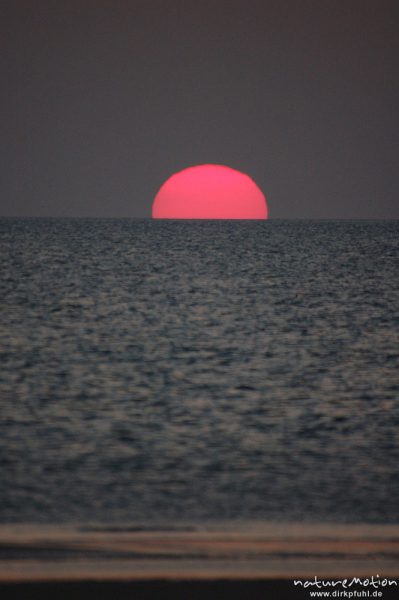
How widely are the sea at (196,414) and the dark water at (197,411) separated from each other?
0.15ft

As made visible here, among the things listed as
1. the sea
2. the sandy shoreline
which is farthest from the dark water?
the sandy shoreline

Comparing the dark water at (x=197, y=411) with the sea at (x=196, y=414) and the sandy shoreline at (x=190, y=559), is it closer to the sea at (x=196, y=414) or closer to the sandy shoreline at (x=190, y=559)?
the sea at (x=196, y=414)

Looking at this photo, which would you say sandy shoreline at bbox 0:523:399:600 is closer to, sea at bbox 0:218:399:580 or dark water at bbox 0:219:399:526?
sea at bbox 0:218:399:580

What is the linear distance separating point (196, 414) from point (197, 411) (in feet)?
0.93

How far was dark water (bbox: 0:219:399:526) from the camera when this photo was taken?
34.2 ft

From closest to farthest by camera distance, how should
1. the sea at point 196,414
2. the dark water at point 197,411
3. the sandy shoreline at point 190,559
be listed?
the sandy shoreline at point 190,559, the sea at point 196,414, the dark water at point 197,411

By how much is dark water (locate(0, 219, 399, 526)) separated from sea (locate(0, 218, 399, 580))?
0.15 ft

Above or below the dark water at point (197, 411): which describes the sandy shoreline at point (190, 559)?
above

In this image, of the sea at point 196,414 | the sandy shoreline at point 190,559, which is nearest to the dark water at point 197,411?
the sea at point 196,414

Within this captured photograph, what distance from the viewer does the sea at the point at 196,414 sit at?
33.3 feet

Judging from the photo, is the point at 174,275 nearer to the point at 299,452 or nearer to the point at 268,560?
the point at 299,452

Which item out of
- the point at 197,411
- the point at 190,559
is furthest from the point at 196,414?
the point at 190,559

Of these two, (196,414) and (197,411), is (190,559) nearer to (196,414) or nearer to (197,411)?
(196,414)

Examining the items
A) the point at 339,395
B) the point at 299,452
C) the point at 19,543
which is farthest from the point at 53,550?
the point at 339,395
